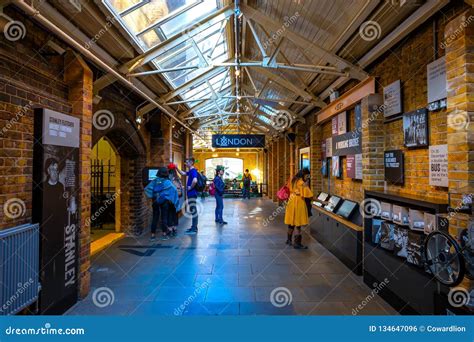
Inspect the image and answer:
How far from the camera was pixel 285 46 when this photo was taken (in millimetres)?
4938

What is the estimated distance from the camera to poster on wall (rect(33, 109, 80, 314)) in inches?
101

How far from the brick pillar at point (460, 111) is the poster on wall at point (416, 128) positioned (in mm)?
645

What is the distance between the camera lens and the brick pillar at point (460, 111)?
210 cm

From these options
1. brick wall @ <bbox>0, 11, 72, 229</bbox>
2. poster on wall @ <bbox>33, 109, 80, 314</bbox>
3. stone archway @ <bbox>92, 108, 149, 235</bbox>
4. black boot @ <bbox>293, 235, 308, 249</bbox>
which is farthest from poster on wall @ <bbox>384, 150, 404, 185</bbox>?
stone archway @ <bbox>92, 108, 149, 235</bbox>

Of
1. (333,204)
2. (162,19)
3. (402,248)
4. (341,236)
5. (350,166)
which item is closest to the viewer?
(402,248)

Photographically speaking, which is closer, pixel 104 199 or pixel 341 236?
pixel 341 236

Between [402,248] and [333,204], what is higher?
[333,204]

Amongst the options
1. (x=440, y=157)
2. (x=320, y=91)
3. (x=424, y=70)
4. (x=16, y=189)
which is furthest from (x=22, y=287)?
(x=320, y=91)

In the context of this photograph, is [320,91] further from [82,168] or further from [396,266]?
[82,168]

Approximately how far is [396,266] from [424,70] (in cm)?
222

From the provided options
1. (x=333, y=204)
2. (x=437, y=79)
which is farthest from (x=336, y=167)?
(x=437, y=79)

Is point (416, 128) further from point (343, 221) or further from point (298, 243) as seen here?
point (298, 243)

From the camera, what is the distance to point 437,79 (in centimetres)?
268

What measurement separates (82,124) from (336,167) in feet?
15.4
